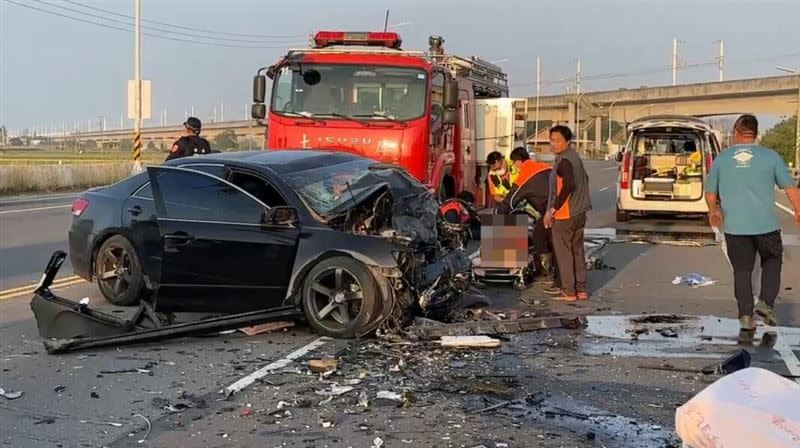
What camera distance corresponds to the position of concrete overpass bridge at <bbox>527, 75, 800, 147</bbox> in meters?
60.6

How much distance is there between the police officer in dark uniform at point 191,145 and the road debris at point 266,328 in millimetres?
5419

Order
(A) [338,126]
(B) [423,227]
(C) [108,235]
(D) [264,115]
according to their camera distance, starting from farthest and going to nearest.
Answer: (D) [264,115]
(A) [338,126]
(C) [108,235]
(B) [423,227]

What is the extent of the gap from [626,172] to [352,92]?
25.5ft

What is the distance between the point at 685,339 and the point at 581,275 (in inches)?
87.1

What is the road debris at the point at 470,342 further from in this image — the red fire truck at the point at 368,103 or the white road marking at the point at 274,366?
the red fire truck at the point at 368,103

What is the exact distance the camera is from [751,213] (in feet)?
24.6

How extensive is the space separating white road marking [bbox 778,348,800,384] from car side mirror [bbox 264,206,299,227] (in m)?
3.92

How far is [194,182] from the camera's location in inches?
317

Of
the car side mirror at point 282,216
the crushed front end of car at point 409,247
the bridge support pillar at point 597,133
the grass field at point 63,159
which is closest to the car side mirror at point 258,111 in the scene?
the crushed front end of car at point 409,247

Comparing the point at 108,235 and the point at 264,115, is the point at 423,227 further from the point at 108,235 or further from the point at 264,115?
the point at 264,115

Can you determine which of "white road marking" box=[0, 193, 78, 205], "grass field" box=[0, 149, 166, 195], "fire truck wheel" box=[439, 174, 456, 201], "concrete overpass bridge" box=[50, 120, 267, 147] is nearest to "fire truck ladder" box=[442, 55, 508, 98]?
"fire truck wheel" box=[439, 174, 456, 201]

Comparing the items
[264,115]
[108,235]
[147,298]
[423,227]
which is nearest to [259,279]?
[147,298]

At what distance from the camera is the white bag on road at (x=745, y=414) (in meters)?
3.22

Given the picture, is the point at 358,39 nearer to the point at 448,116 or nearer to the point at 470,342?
the point at 448,116
